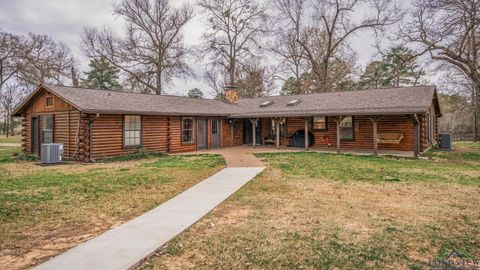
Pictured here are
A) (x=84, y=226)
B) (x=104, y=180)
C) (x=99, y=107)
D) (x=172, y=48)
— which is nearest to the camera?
(x=84, y=226)

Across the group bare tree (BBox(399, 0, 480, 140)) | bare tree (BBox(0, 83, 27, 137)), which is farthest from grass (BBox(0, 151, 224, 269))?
bare tree (BBox(0, 83, 27, 137))

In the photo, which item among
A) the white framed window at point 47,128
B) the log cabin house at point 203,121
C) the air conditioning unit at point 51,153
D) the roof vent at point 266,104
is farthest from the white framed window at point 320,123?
the white framed window at point 47,128

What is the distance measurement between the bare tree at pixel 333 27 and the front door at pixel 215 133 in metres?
13.5

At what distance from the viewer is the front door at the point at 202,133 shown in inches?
689

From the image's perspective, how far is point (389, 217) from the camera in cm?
506

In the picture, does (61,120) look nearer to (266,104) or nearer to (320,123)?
(266,104)

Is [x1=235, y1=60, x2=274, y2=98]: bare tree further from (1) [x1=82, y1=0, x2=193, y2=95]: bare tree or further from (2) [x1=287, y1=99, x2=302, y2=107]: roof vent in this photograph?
(2) [x1=287, y1=99, x2=302, y2=107]: roof vent

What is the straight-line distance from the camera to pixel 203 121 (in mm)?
17719

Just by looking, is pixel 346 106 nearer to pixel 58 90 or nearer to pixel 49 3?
pixel 58 90

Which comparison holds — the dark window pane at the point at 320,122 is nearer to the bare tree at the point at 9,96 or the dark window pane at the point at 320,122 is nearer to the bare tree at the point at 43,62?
the bare tree at the point at 43,62

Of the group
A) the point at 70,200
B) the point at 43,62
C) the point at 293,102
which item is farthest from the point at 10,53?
the point at 70,200

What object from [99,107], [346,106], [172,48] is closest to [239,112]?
[346,106]

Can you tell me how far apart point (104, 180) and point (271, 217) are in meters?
5.43

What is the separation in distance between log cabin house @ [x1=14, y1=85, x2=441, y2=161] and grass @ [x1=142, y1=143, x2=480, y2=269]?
267 inches
